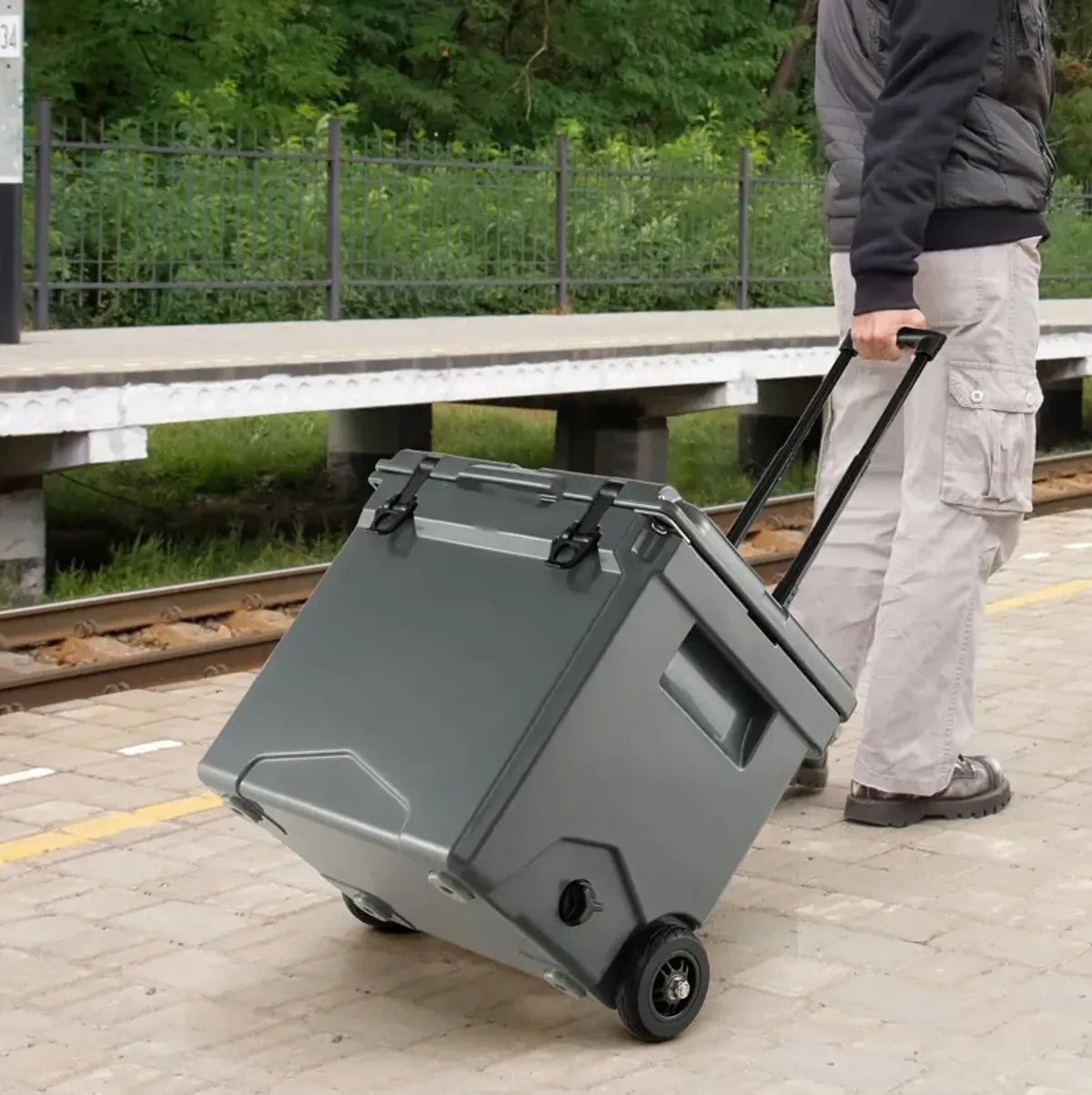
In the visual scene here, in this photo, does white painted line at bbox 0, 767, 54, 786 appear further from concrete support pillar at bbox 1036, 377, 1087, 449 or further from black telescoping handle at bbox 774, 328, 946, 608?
concrete support pillar at bbox 1036, 377, 1087, 449

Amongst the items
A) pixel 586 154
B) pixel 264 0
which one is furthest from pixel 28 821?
pixel 264 0

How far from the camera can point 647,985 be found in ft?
11.3

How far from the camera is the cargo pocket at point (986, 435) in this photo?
4.45 metres

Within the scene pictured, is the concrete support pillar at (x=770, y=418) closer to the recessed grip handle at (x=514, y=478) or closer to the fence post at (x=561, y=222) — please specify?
the fence post at (x=561, y=222)

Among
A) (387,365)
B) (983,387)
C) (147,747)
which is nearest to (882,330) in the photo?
(983,387)

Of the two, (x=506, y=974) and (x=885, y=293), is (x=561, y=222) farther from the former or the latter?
(x=506, y=974)

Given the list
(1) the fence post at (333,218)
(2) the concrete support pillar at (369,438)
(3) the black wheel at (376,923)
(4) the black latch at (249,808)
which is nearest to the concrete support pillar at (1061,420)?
(1) the fence post at (333,218)

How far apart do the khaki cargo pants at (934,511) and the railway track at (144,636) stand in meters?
2.52

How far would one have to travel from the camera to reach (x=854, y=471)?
3.99 meters

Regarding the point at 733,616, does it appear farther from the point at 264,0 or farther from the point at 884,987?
the point at 264,0

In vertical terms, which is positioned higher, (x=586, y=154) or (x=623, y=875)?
(x=586, y=154)

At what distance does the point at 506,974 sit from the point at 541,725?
809 mm

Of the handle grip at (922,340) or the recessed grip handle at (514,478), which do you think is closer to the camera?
the recessed grip handle at (514,478)

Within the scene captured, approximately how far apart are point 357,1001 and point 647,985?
1.82ft
